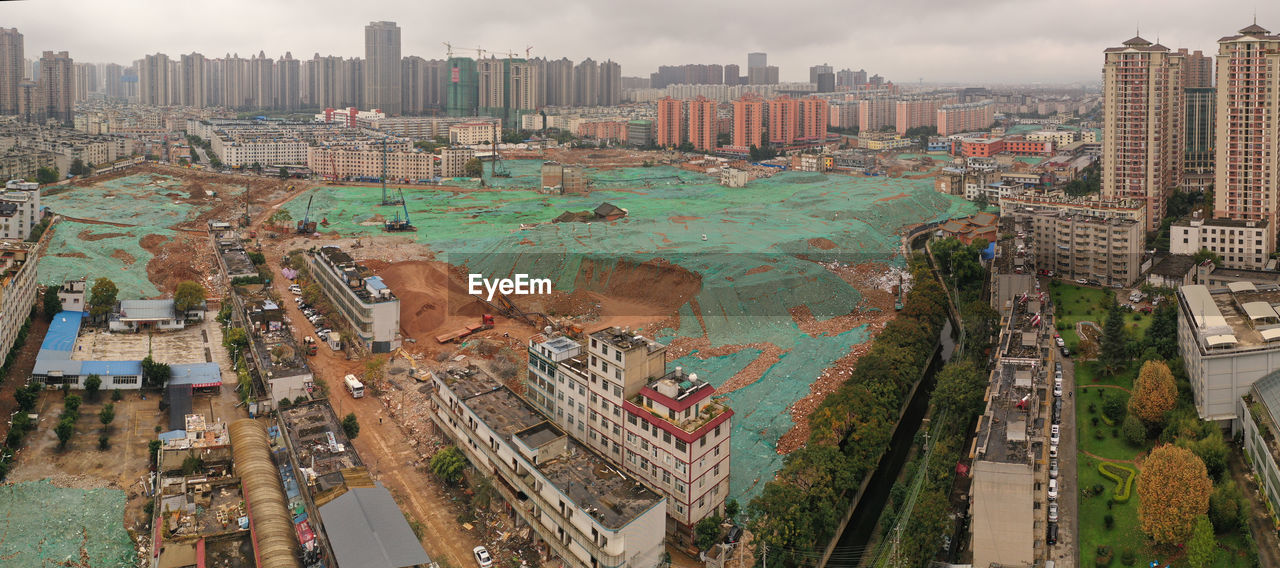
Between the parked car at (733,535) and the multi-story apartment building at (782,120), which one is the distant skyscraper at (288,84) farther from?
the parked car at (733,535)

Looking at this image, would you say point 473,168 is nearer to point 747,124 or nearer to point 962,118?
point 747,124

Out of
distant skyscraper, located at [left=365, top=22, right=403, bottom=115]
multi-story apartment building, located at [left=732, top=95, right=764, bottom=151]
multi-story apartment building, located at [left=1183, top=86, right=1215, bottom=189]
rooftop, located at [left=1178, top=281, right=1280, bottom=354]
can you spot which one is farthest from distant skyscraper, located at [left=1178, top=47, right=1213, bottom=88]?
distant skyscraper, located at [left=365, top=22, right=403, bottom=115]

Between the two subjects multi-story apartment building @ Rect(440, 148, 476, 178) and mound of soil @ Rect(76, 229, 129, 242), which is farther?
multi-story apartment building @ Rect(440, 148, 476, 178)

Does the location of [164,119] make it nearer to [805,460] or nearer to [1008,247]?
[1008,247]

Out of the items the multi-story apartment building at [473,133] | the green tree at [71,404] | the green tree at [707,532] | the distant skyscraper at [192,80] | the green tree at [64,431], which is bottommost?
the green tree at [707,532]

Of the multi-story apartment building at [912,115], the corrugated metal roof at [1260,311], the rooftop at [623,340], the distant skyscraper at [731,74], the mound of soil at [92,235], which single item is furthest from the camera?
the distant skyscraper at [731,74]

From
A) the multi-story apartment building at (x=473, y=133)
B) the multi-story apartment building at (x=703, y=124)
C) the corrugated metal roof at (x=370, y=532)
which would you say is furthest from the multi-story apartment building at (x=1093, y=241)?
the multi-story apartment building at (x=473, y=133)

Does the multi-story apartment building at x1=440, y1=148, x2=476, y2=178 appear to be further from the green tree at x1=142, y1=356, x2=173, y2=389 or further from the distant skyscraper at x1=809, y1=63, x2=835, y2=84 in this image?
the distant skyscraper at x1=809, y1=63, x2=835, y2=84
